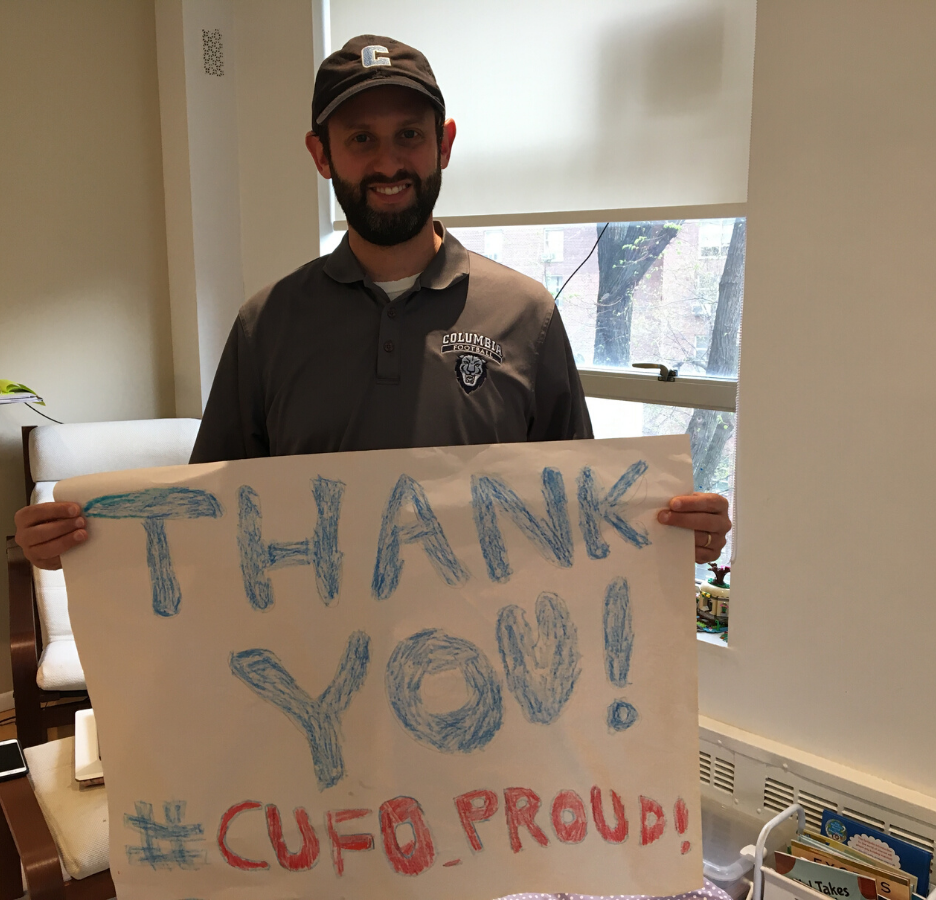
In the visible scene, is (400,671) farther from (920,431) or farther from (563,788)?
(920,431)

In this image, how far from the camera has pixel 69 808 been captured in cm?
166

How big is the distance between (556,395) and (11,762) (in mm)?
1393

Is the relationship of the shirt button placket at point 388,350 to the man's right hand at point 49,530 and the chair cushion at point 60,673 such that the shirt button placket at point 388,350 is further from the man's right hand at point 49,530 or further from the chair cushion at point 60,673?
the chair cushion at point 60,673

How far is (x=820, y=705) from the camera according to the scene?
6.22ft

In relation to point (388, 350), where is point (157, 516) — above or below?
below

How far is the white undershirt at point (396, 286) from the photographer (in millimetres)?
1207

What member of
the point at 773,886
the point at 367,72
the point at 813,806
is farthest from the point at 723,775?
the point at 367,72

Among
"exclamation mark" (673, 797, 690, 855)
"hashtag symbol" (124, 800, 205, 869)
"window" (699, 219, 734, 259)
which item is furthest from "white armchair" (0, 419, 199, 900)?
"window" (699, 219, 734, 259)

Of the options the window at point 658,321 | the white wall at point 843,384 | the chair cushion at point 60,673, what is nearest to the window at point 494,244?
the window at point 658,321

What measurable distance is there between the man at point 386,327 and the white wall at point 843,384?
83 cm

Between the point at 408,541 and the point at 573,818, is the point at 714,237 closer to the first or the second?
the point at 408,541

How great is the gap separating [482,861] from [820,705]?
1.23 meters

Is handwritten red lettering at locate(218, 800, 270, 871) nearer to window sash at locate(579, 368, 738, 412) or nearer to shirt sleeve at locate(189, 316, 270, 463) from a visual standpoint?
shirt sleeve at locate(189, 316, 270, 463)

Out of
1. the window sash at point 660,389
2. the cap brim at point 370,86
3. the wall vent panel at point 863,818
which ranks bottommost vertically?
the wall vent panel at point 863,818
